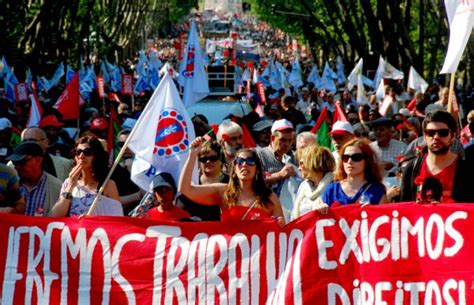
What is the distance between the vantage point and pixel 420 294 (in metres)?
7.65

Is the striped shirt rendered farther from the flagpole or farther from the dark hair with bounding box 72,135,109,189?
the flagpole

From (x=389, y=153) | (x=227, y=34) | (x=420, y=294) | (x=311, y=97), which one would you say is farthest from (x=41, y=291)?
(x=227, y=34)

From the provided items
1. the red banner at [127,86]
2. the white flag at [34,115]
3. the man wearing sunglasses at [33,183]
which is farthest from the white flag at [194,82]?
the red banner at [127,86]

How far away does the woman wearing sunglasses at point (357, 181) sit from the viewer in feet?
28.2

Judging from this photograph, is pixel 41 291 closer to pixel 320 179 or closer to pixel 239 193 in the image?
A: pixel 239 193

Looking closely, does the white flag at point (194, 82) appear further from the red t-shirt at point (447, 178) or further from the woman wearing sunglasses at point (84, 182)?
the red t-shirt at point (447, 178)

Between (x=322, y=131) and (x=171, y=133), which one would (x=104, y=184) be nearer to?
(x=171, y=133)

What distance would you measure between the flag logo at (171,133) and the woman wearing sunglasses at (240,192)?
586 millimetres

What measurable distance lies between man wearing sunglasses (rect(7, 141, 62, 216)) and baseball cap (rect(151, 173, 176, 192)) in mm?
628

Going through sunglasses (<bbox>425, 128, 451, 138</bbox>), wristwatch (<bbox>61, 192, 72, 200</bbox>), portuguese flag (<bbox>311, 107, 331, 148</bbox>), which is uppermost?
sunglasses (<bbox>425, 128, 451, 138</bbox>)

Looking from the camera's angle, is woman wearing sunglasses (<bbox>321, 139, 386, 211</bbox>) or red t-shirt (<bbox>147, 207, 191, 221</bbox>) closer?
woman wearing sunglasses (<bbox>321, 139, 386, 211</bbox>)

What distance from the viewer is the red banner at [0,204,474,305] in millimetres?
7691

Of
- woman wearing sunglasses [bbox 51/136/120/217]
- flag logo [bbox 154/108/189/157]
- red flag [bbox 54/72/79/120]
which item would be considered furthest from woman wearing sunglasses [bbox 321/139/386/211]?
red flag [bbox 54/72/79/120]

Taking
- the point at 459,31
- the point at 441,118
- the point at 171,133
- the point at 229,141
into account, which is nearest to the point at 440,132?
the point at 441,118
